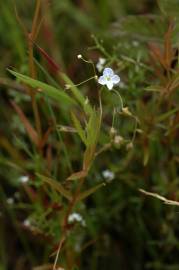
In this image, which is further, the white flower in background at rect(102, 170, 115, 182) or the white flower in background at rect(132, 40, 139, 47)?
the white flower in background at rect(132, 40, 139, 47)

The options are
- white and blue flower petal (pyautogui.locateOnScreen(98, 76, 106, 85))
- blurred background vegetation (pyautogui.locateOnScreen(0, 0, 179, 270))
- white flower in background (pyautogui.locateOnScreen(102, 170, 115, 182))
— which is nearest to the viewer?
white and blue flower petal (pyautogui.locateOnScreen(98, 76, 106, 85))

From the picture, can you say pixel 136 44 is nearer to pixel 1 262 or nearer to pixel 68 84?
pixel 68 84

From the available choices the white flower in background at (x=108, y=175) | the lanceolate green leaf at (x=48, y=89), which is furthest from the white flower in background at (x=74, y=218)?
the lanceolate green leaf at (x=48, y=89)

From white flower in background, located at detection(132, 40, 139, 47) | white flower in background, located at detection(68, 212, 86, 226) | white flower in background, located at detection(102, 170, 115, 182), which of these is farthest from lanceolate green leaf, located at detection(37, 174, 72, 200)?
white flower in background, located at detection(132, 40, 139, 47)

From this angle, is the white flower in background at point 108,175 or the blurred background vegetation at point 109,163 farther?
the white flower in background at point 108,175

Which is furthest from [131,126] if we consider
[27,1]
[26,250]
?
[27,1]

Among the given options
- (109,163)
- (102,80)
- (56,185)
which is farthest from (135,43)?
(56,185)

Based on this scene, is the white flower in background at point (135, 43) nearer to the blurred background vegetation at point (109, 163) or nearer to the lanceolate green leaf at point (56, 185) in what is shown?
the blurred background vegetation at point (109, 163)

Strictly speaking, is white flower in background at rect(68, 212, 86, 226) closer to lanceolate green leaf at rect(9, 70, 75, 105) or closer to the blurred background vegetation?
the blurred background vegetation
